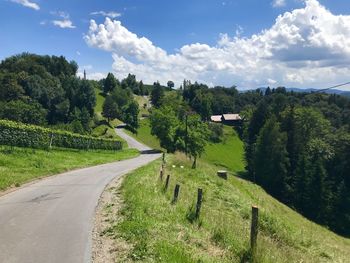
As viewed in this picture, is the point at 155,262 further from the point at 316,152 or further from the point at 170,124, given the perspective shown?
the point at 316,152

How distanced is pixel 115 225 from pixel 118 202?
14.6 ft

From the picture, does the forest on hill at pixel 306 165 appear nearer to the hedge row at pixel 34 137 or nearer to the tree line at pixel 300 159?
the tree line at pixel 300 159

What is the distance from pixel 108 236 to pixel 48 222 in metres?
2.47

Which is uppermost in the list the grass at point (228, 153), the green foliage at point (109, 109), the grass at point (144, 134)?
the green foliage at point (109, 109)

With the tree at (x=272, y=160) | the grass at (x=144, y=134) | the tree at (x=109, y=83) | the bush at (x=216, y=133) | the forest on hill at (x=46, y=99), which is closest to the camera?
the tree at (x=272, y=160)

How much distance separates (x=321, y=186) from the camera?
70312 mm

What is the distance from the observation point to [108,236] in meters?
11.9

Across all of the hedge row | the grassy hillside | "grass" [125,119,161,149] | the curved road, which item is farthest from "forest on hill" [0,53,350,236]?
the curved road

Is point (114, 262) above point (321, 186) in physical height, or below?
above

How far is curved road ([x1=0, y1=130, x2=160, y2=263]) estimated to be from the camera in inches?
394

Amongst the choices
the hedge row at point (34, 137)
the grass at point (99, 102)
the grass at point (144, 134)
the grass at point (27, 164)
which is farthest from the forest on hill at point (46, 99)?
the grass at point (27, 164)

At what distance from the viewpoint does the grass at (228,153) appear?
105m

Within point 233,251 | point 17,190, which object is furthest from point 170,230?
point 17,190

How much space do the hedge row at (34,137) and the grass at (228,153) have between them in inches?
2458
